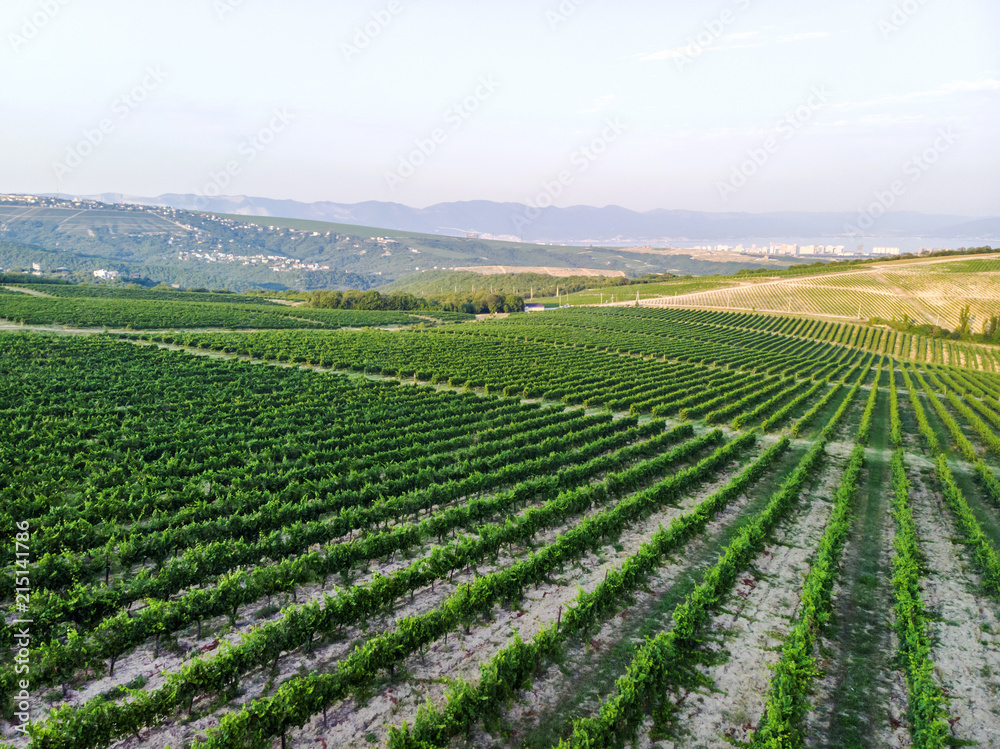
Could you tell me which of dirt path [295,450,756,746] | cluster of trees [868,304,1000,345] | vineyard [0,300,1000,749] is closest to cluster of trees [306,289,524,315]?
cluster of trees [868,304,1000,345]

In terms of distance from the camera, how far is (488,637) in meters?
13.0

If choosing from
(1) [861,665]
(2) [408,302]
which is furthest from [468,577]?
(2) [408,302]

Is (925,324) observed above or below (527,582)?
above

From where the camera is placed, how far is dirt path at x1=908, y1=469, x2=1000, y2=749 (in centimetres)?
1117

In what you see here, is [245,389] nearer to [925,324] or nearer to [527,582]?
[527,582]

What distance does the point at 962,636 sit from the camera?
1393 centimetres

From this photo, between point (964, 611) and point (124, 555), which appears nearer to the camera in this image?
point (124, 555)

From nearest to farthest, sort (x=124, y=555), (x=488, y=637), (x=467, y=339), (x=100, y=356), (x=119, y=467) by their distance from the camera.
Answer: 1. (x=488, y=637)
2. (x=124, y=555)
3. (x=119, y=467)
4. (x=100, y=356)
5. (x=467, y=339)

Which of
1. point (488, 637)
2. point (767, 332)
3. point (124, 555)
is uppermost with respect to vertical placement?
point (767, 332)

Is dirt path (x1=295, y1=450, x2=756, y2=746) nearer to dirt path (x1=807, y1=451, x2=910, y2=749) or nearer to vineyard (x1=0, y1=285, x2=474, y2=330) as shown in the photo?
dirt path (x1=807, y1=451, x2=910, y2=749)

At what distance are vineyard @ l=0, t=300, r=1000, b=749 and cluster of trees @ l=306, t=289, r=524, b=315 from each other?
105 m

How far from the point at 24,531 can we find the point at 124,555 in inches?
161

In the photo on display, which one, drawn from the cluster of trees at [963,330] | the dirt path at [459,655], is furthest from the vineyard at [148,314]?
the cluster of trees at [963,330]

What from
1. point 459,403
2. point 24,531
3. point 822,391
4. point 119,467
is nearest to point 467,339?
point 459,403
